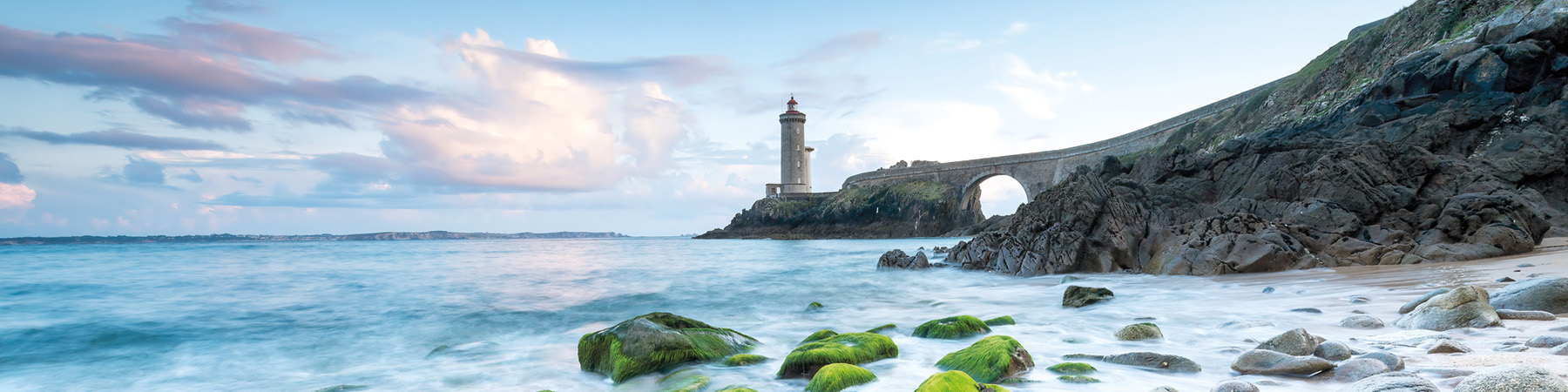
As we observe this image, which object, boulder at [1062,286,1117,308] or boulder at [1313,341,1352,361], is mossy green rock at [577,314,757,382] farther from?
boulder at [1062,286,1117,308]

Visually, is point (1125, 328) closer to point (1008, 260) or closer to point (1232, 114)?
point (1008, 260)

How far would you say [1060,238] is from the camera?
43.7 feet

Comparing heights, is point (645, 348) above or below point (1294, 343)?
below

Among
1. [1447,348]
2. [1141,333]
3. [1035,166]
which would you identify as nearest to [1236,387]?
[1447,348]

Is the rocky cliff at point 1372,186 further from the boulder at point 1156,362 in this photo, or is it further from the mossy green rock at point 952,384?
the mossy green rock at point 952,384

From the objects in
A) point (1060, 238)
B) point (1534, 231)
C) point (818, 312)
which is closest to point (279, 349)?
point (818, 312)

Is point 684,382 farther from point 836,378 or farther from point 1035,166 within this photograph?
point 1035,166

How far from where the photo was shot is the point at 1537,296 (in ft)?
15.5

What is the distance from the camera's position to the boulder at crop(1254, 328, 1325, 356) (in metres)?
4.03

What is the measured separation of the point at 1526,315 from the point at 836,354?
4.46 meters

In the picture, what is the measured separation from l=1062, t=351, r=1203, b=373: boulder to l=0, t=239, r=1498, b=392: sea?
0.08 meters

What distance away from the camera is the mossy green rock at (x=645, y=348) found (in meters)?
5.28

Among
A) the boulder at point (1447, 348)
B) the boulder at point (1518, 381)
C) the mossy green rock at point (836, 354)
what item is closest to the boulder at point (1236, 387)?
the boulder at point (1518, 381)

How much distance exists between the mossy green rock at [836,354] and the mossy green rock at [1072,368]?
50.8 inches
